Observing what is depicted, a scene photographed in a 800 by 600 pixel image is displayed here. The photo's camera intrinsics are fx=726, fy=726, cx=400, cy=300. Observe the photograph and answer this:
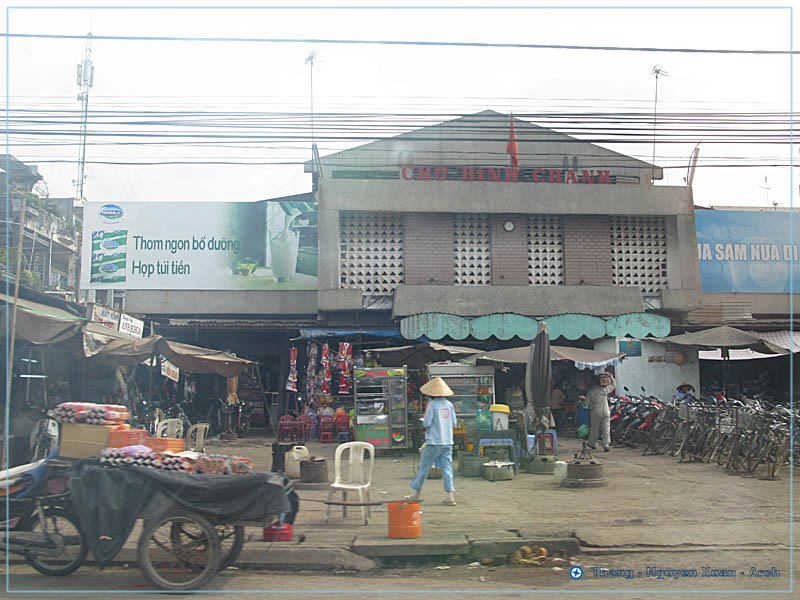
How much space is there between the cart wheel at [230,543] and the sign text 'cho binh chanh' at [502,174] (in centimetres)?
1605

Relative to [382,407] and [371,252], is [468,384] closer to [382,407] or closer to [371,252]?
[382,407]

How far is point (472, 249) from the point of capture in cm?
2177

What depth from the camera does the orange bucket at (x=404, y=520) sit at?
794 centimetres

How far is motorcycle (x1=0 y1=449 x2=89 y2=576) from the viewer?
6.62 m

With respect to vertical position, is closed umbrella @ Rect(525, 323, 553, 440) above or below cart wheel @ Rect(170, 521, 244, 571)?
above

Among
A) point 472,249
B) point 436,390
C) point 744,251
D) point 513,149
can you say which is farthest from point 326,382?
point 744,251

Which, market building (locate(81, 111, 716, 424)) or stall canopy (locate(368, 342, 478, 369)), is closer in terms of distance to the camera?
stall canopy (locate(368, 342, 478, 369))

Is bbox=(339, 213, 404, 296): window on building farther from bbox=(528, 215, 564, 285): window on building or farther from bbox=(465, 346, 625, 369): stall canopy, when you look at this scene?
bbox=(465, 346, 625, 369): stall canopy

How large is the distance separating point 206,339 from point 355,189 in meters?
6.89

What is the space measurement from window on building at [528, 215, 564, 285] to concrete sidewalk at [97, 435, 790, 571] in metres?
9.61

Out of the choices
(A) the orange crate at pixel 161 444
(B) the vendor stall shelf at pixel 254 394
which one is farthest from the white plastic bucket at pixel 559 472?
(B) the vendor stall shelf at pixel 254 394

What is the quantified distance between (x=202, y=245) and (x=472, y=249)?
29.3 feet

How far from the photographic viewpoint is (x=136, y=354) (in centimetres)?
1431

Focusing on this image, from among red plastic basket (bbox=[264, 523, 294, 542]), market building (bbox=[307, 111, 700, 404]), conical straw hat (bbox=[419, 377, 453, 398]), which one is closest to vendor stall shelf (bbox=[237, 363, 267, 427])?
market building (bbox=[307, 111, 700, 404])
